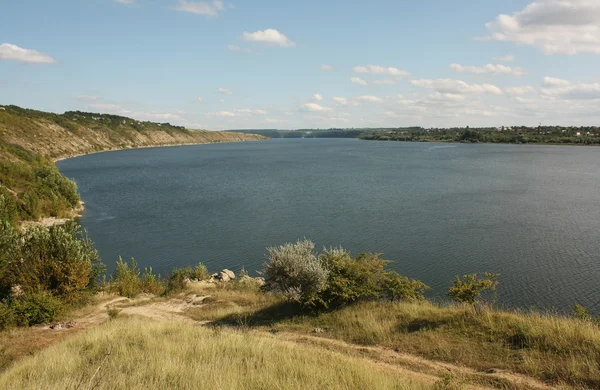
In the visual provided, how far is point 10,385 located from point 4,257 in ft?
38.5

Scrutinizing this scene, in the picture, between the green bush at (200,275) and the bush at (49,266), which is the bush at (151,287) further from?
the bush at (49,266)

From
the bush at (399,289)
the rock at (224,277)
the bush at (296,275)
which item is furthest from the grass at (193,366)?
the rock at (224,277)

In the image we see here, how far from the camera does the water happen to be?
26531mm

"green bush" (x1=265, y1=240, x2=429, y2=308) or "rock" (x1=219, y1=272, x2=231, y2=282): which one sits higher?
"green bush" (x1=265, y1=240, x2=429, y2=308)

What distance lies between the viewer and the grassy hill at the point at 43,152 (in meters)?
37.5

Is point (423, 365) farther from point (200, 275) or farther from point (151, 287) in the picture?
point (200, 275)

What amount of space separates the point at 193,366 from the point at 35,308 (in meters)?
10.0

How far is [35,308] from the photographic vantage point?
1488 centimetres

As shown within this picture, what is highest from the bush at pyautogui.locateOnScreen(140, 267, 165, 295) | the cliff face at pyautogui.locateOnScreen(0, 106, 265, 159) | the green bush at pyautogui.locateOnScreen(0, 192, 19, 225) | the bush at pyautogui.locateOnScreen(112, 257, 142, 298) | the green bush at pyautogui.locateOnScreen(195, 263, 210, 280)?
the cliff face at pyautogui.locateOnScreen(0, 106, 265, 159)

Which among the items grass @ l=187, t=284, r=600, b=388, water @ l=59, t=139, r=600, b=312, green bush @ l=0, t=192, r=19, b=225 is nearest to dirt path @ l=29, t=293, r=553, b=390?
grass @ l=187, t=284, r=600, b=388

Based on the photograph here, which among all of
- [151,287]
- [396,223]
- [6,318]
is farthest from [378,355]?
[396,223]

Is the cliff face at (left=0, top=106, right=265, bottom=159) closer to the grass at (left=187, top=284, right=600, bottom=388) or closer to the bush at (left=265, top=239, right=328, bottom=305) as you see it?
the bush at (left=265, top=239, right=328, bottom=305)

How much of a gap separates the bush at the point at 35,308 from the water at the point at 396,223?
12.5 metres

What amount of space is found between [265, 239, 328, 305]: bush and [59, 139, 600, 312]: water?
397 inches
